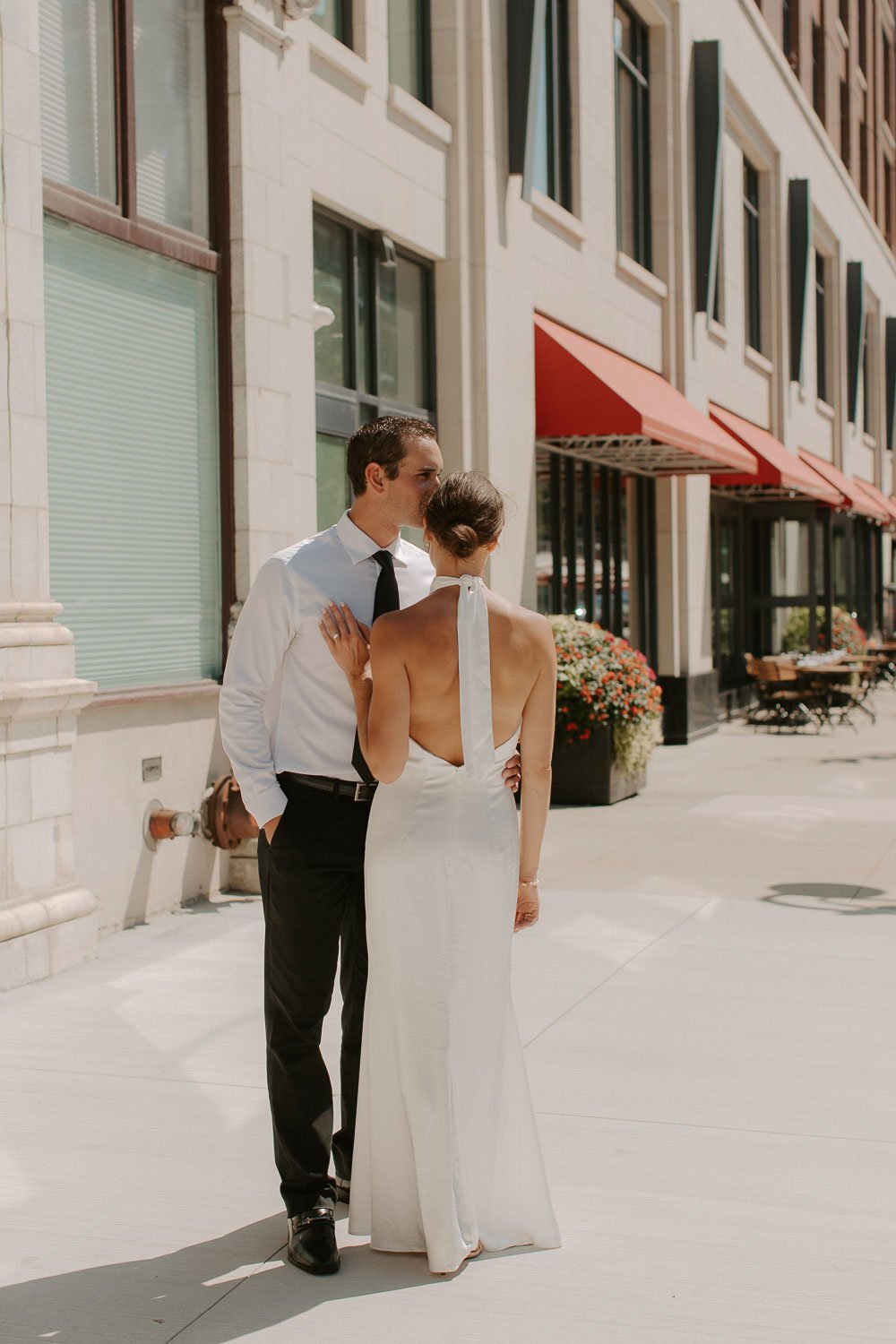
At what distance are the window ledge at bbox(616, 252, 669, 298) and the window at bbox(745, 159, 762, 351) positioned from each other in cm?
626

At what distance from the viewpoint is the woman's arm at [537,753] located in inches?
156

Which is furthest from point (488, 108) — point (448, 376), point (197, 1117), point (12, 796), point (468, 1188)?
point (468, 1188)

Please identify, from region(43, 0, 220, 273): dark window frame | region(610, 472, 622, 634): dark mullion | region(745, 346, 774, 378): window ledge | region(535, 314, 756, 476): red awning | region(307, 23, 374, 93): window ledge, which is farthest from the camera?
region(745, 346, 774, 378): window ledge

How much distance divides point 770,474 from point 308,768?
683 inches

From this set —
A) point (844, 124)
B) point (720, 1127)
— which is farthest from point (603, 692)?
point (844, 124)

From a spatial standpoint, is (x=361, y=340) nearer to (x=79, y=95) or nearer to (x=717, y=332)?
(x=79, y=95)

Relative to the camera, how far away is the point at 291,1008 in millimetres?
4047

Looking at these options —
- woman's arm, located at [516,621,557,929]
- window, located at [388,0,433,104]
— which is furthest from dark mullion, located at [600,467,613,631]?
woman's arm, located at [516,621,557,929]

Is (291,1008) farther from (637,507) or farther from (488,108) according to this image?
→ (637,507)

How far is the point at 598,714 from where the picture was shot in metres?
12.8

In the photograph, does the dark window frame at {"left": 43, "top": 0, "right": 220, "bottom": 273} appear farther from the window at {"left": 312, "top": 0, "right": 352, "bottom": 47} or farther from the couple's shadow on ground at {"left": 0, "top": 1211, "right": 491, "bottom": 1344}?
the couple's shadow on ground at {"left": 0, "top": 1211, "right": 491, "bottom": 1344}

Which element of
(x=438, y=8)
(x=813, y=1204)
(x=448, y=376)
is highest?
(x=438, y=8)

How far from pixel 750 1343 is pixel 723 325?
19.6 m

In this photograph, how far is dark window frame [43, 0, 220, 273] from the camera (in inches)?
300
